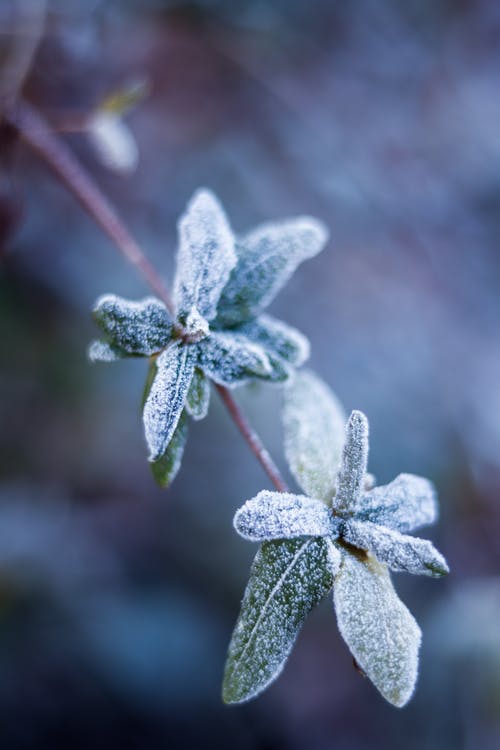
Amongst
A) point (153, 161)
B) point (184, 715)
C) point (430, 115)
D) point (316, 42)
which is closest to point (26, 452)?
point (184, 715)

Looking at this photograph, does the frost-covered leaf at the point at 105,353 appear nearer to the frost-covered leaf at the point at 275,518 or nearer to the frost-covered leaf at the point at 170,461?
the frost-covered leaf at the point at 170,461

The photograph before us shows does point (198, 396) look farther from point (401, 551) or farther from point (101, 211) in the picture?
point (101, 211)

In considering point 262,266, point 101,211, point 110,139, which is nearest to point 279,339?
point 262,266

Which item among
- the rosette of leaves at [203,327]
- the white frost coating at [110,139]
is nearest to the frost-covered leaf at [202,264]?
the rosette of leaves at [203,327]

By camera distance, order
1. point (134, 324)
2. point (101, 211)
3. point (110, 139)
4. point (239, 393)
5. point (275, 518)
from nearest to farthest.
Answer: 1. point (275, 518)
2. point (134, 324)
3. point (101, 211)
4. point (110, 139)
5. point (239, 393)

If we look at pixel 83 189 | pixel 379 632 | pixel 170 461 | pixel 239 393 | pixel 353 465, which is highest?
pixel 83 189
